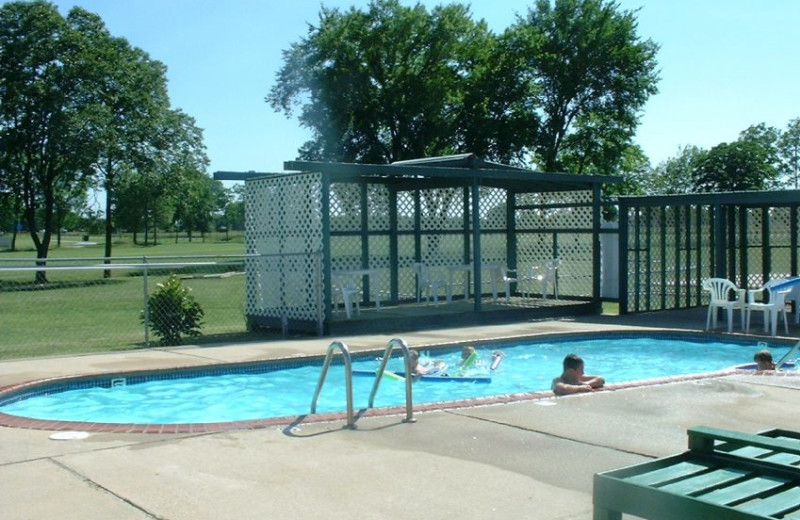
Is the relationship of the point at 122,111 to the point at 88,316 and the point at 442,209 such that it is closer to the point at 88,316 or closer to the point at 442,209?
the point at 88,316

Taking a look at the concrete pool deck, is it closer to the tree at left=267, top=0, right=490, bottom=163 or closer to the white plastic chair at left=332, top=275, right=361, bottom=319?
the white plastic chair at left=332, top=275, right=361, bottom=319

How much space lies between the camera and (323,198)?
1414 centimetres

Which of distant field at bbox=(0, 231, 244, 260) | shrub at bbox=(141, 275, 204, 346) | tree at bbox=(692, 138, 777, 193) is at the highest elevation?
tree at bbox=(692, 138, 777, 193)

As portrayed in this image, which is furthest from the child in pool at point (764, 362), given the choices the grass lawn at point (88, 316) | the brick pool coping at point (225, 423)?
the grass lawn at point (88, 316)

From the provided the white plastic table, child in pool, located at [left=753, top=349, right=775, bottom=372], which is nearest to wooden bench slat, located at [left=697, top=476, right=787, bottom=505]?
child in pool, located at [left=753, top=349, right=775, bottom=372]

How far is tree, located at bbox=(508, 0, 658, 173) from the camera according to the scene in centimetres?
3459

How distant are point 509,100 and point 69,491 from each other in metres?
32.1

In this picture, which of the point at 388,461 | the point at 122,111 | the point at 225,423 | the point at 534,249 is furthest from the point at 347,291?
the point at 122,111

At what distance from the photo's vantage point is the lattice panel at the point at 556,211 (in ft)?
61.3

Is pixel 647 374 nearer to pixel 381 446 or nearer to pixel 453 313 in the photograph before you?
pixel 453 313

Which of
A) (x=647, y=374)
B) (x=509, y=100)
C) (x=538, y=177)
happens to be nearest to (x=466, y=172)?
(x=538, y=177)

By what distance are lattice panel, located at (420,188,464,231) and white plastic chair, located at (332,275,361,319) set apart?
2.30 metres

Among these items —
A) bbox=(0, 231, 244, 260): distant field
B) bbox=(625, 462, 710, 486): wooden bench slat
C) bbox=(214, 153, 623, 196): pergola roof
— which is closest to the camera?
bbox=(625, 462, 710, 486): wooden bench slat

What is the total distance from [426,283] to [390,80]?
20295 millimetres
